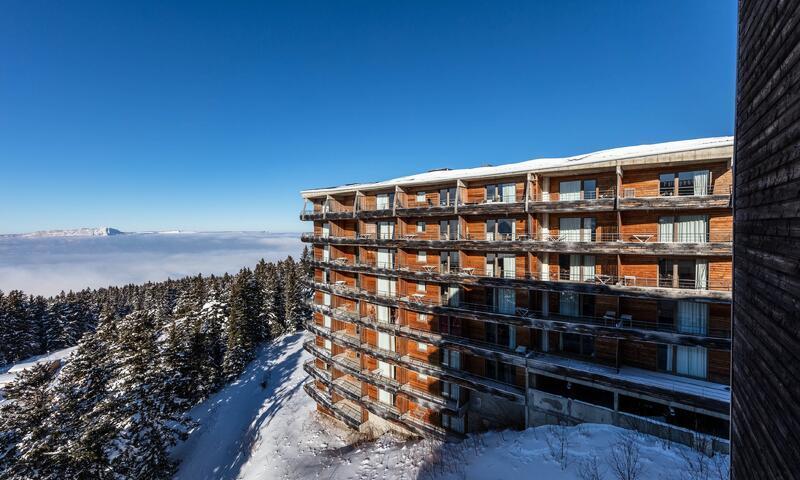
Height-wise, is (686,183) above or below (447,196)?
below

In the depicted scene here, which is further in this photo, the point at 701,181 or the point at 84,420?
the point at 84,420

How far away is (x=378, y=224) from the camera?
29.7 metres

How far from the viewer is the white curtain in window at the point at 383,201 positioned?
28.7 meters

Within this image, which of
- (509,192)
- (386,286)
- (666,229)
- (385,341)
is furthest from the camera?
(386,286)

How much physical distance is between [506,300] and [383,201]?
13.2m

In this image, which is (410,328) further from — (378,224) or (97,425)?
(97,425)

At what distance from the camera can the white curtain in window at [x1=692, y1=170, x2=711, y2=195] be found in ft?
56.3

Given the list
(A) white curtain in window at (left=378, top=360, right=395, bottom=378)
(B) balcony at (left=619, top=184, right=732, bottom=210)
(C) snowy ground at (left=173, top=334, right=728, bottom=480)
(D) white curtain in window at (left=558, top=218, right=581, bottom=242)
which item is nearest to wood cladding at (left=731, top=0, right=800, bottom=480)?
(C) snowy ground at (left=173, top=334, right=728, bottom=480)

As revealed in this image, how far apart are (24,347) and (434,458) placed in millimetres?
94061

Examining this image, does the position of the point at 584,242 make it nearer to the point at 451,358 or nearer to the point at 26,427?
the point at 451,358

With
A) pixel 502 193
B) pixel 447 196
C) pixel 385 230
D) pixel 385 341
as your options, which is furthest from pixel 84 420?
pixel 502 193

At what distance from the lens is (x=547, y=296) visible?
69.4ft

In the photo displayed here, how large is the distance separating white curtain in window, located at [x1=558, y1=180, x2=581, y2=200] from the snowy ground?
13.0 meters

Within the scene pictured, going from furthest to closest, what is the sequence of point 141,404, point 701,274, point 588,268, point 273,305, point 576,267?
point 273,305 < point 141,404 < point 576,267 < point 588,268 < point 701,274
